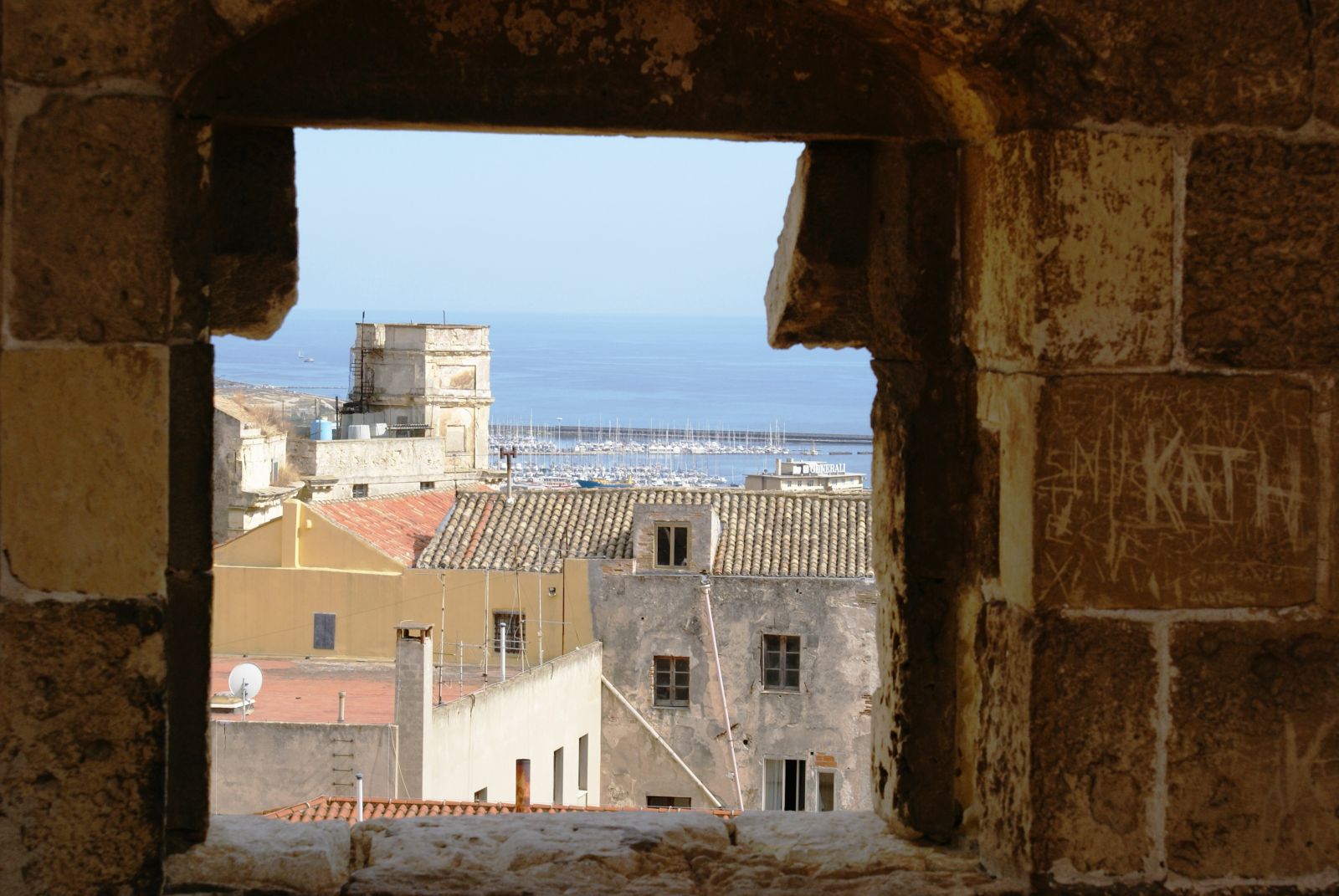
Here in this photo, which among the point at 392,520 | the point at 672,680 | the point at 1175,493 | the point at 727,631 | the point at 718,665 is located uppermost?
the point at 1175,493

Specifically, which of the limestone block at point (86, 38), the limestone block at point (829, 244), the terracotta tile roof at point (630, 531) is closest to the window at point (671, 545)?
the terracotta tile roof at point (630, 531)

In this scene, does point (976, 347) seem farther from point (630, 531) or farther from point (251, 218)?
point (630, 531)

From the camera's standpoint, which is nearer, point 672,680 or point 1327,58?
point 1327,58

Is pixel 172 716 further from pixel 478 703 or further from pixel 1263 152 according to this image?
pixel 478 703

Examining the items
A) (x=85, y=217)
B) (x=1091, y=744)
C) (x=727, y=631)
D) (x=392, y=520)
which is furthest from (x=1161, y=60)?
(x=392, y=520)

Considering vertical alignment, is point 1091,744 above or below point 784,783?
above

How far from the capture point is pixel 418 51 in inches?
113

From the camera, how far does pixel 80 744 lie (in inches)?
102

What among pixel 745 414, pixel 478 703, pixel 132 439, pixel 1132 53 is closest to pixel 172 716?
pixel 132 439

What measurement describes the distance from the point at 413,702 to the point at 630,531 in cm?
847

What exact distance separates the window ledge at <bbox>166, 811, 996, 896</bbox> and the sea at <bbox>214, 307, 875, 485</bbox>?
5753cm

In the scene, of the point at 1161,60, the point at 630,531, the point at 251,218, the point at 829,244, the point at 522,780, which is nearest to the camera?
the point at 1161,60

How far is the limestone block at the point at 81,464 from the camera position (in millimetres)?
2572

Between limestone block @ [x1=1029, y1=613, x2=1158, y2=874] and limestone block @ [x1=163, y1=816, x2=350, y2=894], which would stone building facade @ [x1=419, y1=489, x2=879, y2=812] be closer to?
limestone block @ [x1=163, y1=816, x2=350, y2=894]
